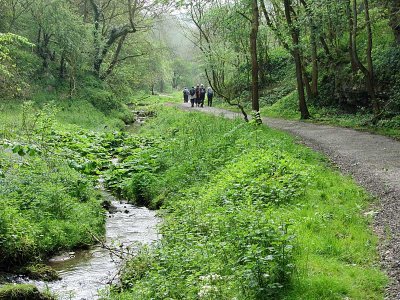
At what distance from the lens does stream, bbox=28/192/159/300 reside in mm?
7871

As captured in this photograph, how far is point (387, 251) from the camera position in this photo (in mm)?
6980

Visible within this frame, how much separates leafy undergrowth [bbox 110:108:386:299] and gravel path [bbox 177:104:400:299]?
0.78 ft

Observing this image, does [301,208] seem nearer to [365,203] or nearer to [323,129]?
[365,203]

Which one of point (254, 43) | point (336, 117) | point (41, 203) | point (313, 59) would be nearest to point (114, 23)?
point (313, 59)

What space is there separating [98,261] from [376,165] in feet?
25.0

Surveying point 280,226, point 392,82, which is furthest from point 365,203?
point 392,82

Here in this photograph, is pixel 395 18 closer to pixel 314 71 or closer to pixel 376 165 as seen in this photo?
pixel 314 71

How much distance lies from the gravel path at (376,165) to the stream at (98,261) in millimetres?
4572

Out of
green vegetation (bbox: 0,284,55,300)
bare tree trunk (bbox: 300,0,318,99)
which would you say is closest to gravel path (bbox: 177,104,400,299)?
green vegetation (bbox: 0,284,55,300)

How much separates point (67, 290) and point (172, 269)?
2.05 metres

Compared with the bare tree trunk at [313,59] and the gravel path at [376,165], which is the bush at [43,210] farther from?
the bare tree trunk at [313,59]

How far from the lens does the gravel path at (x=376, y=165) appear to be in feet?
23.0

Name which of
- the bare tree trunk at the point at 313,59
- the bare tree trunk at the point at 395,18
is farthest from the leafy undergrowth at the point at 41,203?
the bare tree trunk at the point at 395,18

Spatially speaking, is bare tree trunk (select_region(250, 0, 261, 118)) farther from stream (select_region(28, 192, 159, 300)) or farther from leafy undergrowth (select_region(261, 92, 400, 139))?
stream (select_region(28, 192, 159, 300))
